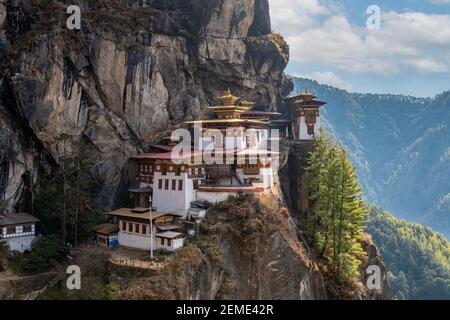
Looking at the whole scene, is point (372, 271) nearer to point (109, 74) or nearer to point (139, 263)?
point (139, 263)

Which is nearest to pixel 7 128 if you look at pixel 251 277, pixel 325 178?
pixel 251 277

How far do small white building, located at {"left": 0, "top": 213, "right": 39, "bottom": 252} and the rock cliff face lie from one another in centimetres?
185

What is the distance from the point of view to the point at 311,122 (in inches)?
2611

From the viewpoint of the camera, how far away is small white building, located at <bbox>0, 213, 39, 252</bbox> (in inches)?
1561

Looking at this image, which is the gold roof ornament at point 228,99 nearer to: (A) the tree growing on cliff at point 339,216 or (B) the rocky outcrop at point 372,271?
(A) the tree growing on cliff at point 339,216

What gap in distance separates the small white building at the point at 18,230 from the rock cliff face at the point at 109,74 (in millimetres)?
1847

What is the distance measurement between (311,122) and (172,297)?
3920cm

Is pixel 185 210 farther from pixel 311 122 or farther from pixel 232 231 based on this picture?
pixel 311 122

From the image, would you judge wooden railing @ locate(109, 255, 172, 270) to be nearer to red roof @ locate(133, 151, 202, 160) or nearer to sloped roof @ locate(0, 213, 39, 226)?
sloped roof @ locate(0, 213, 39, 226)

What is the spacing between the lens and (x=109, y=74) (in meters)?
49.1

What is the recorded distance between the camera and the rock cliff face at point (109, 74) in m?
43.2

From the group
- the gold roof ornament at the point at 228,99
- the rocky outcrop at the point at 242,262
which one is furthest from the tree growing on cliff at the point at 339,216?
the gold roof ornament at the point at 228,99

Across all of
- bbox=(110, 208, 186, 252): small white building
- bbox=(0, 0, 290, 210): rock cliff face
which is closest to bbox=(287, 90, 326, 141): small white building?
bbox=(0, 0, 290, 210): rock cliff face

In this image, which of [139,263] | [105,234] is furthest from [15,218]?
[139,263]
